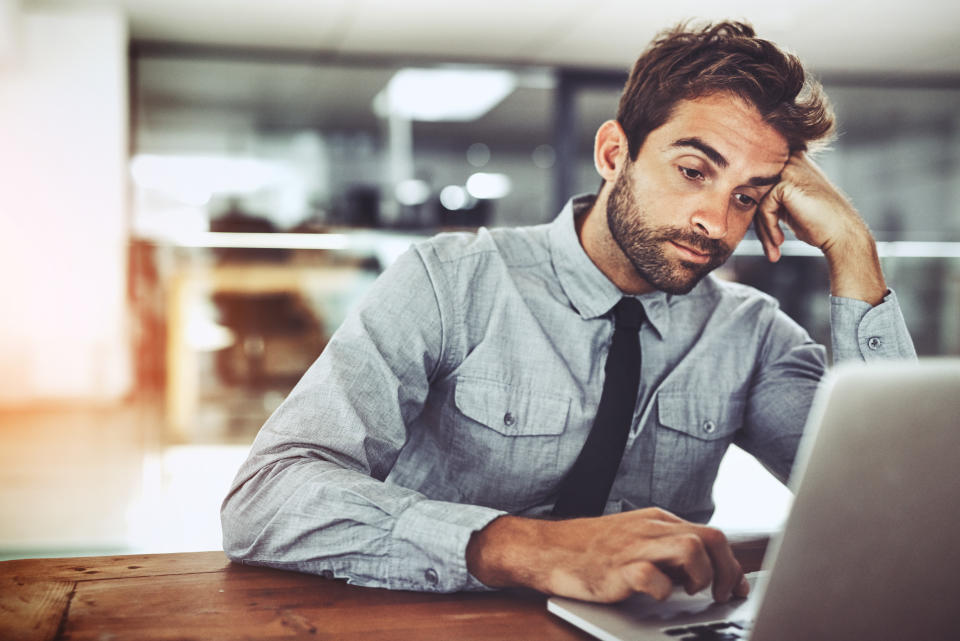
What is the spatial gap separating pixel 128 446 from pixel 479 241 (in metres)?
3.37

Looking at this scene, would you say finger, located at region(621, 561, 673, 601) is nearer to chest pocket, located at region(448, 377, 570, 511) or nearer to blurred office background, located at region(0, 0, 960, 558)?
chest pocket, located at region(448, 377, 570, 511)

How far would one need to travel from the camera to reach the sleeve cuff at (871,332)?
131 cm

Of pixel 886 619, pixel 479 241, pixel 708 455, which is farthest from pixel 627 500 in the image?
pixel 886 619

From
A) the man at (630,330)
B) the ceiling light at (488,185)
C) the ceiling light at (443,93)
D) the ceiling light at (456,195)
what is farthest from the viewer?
the ceiling light at (488,185)

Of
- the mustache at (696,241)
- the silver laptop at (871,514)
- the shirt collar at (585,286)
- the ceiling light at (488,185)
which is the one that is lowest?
the silver laptop at (871,514)

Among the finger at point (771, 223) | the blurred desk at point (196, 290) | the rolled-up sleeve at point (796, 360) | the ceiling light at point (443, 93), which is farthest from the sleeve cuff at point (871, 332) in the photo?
the ceiling light at point (443, 93)

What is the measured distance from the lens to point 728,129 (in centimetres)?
125

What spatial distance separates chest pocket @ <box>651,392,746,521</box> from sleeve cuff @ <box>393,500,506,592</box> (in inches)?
20.8

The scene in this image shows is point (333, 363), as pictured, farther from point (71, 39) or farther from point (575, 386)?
point (71, 39)

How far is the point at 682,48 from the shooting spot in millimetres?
1339

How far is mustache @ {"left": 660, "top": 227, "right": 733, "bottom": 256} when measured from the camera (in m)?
1.25

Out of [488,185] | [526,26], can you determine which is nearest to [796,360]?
[526,26]

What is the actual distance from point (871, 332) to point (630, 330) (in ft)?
1.29

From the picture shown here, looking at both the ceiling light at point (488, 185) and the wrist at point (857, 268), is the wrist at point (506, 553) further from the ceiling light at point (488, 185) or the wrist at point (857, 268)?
the ceiling light at point (488, 185)
